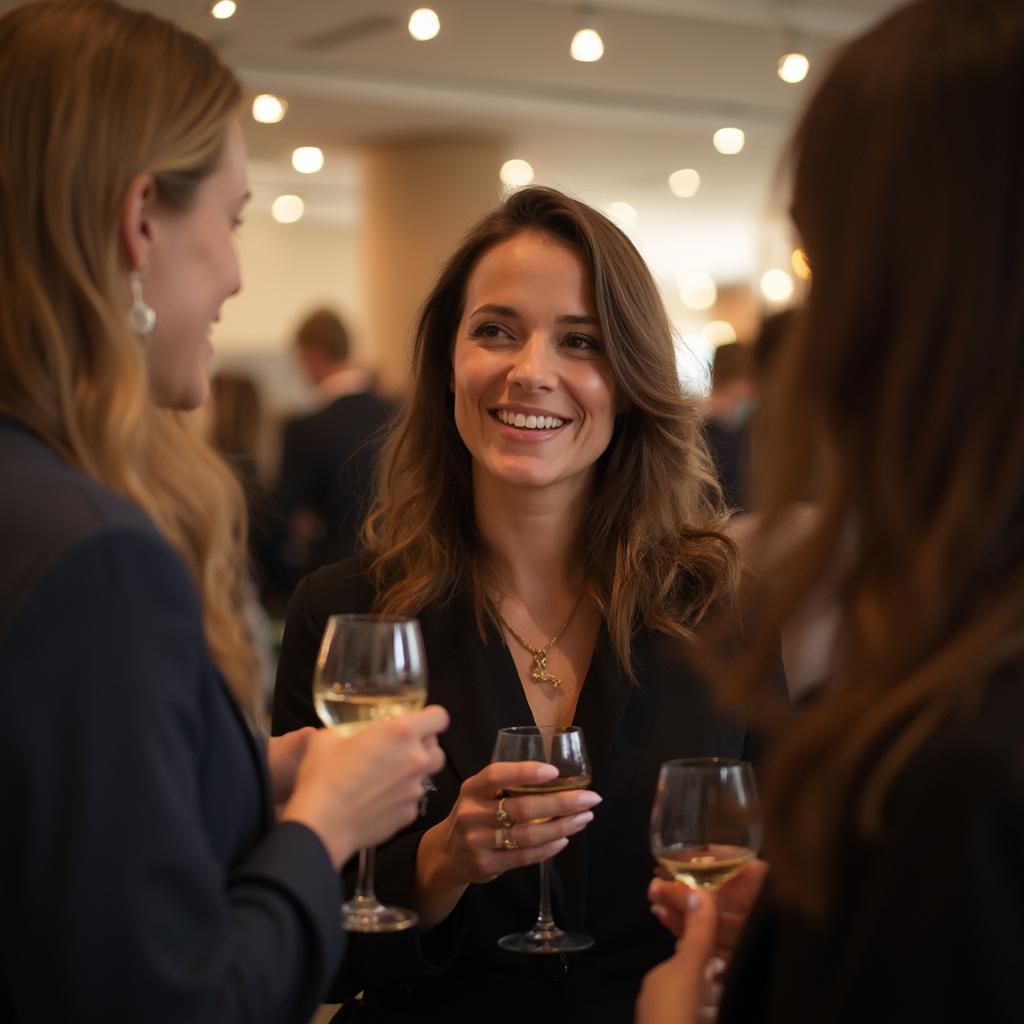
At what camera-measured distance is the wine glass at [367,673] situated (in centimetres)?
168

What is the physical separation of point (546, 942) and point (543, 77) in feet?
26.4

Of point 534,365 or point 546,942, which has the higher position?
point 534,365

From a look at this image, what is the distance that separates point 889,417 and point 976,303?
0.34 ft

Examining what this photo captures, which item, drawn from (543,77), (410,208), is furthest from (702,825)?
(410,208)

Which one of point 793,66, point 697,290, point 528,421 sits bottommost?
point 528,421

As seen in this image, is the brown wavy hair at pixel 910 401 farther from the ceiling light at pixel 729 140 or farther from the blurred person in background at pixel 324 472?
the ceiling light at pixel 729 140

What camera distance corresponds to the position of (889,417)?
1.11 m

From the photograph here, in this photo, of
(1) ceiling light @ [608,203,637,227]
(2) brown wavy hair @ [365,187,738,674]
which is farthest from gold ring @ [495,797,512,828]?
(1) ceiling light @ [608,203,637,227]

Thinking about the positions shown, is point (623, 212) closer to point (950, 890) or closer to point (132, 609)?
point (132, 609)

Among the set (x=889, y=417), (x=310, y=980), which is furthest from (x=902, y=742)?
(x=310, y=980)

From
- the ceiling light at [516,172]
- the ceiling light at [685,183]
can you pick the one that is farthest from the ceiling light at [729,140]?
the ceiling light at [516,172]

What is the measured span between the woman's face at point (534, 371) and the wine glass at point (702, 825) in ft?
2.89

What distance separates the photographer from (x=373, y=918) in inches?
70.8

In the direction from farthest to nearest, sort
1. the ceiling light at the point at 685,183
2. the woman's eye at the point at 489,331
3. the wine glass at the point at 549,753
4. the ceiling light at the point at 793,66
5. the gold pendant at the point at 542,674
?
1. the ceiling light at the point at 685,183
2. the ceiling light at the point at 793,66
3. the woman's eye at the point at 489,331
4. the gold pendant at the point at 542,674
5. the wine glass at the point at 549,753
